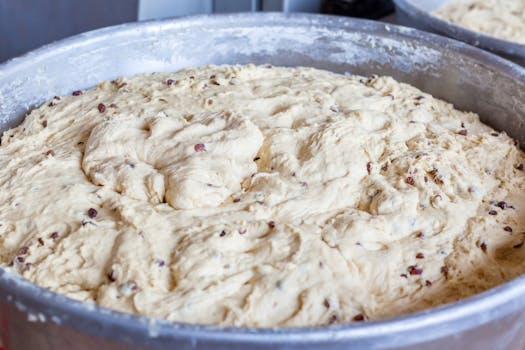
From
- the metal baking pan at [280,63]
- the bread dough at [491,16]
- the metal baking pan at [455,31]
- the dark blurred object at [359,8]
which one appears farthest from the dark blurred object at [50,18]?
the bread dough at [491,16]

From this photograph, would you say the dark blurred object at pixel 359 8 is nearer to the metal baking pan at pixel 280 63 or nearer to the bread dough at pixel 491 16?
the bread dough at pixel 491 16

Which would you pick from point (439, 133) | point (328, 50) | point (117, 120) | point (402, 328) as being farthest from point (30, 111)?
point (402, 328)

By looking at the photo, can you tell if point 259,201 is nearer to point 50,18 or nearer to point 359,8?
point 359,8

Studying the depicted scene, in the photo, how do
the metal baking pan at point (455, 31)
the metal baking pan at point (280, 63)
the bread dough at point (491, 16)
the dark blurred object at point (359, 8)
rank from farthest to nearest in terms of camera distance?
1. the dark blurred object at point (359, 8)
2. the bread dough at point (491, 16)
3. the metal baking pan at point (455, 31)
4. the metal baking pan at point (280, 63)

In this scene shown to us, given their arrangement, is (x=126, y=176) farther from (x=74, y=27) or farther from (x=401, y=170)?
(x=74, y=27)

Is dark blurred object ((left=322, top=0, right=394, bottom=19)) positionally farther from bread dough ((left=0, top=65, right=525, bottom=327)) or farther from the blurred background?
bread dough ((left=0, top=65, right=525, bottom=327))

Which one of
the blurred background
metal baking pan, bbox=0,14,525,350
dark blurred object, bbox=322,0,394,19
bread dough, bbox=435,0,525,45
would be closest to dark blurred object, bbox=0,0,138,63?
the blurred background

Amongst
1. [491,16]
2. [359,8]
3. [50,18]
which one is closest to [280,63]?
[359,8]
